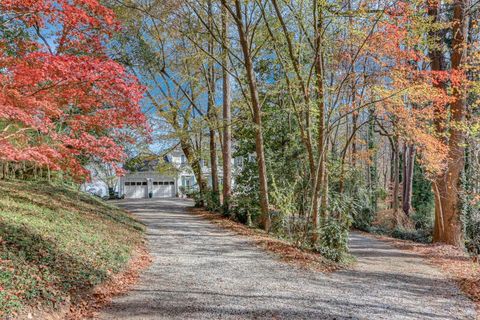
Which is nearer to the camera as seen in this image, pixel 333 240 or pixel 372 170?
pixel 333 240

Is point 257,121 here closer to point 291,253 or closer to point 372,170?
point 291,253

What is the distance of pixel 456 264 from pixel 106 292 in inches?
309

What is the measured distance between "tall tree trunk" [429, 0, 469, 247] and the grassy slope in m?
9.37

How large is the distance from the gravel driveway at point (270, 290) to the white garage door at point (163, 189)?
90.1 ft

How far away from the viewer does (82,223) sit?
8055mm

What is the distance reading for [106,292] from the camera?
498cm

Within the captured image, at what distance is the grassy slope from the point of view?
13.5 feet

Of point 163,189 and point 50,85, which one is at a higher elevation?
point 50,85

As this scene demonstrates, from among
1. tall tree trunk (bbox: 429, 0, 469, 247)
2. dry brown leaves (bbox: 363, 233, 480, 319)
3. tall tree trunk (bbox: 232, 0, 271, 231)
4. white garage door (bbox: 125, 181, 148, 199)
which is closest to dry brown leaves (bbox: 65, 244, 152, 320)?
tall tree trunk (bbox: 232, 0, 271, 231)

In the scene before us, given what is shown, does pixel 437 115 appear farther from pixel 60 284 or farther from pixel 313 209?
pixel 60 284

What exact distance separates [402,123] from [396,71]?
2561 mm

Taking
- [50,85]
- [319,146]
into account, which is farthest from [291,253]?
[50,85]

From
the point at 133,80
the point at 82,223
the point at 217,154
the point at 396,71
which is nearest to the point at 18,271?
the point at 82,223

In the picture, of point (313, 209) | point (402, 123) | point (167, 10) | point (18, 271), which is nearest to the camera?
point (18, 271)
